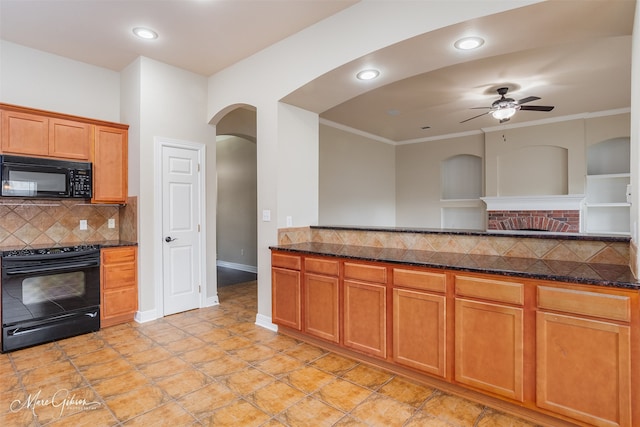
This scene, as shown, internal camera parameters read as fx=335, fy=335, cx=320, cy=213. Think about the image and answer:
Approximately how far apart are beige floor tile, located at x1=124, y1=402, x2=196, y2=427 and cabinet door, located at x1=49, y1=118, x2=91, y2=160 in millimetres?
2916

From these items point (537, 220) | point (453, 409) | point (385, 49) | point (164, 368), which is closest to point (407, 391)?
point (453, 409)

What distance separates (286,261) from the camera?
335 cm

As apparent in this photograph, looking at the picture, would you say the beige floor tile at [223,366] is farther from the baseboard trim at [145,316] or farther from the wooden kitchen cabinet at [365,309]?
the baseboard trim at [145,316]

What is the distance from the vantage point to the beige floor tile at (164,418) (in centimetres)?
201

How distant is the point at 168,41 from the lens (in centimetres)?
352

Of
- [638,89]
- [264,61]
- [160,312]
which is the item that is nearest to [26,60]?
[264,61]

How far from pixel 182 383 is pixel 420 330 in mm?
1804

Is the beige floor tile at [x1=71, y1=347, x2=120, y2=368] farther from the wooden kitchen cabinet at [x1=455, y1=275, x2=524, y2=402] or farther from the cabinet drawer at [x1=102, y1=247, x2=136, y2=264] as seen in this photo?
the wooden kitchen cabinet at [x1=455, y1=275, x2=524, y2=402]

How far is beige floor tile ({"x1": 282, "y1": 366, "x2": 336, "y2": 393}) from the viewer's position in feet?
8.07

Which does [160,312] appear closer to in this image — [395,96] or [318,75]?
[318,75]

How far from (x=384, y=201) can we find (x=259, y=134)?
5.11 m

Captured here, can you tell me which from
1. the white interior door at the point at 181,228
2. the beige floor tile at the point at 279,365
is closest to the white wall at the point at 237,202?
the white interior door at the point at 181,228

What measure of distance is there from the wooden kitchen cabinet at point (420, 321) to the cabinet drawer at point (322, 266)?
22.7 inches

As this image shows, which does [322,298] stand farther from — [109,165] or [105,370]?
[109,165]
